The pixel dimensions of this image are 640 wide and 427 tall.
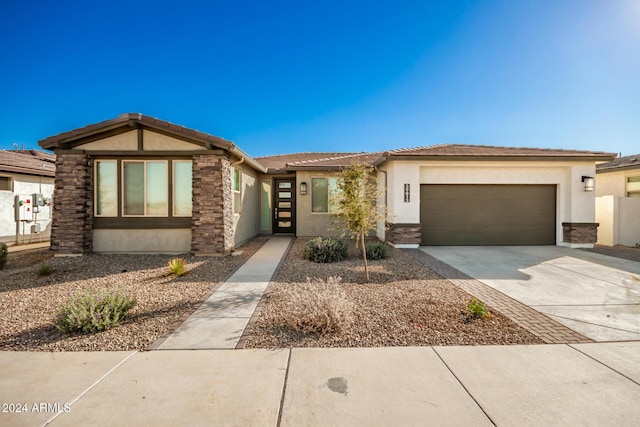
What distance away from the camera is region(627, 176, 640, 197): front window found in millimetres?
11438

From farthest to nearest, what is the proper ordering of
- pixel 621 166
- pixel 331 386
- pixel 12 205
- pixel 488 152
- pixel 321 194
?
pixel 321 194 < pixel 621 166 < pixel 12 205 < pixel 488 152 < pixel 331 386

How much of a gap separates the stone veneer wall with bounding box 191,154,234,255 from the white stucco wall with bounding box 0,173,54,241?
8093 millimetres

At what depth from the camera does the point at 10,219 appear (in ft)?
→ 34.1

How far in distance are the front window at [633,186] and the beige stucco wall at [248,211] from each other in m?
15.8

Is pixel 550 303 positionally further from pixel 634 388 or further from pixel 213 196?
pixel 213 196

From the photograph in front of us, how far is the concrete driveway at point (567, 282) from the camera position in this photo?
3.83 m

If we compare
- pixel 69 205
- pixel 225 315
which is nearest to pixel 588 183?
pixel 225 315

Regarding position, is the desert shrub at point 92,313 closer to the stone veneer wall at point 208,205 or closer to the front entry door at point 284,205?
the stone veneer wall at point 208,205

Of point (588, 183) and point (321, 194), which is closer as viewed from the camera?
point (588, 183)

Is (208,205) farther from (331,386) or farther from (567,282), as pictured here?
(567,282)

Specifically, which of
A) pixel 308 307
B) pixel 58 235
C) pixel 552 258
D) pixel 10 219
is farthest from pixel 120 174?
pixel 552 258

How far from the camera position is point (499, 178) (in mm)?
9914

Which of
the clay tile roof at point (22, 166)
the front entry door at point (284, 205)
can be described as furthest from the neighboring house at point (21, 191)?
the front entry door at point (284, 205)

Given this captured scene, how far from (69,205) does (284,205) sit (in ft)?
25.0
